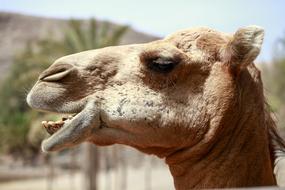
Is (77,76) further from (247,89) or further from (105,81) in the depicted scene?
(247,89)

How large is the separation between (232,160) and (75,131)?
1139 mm

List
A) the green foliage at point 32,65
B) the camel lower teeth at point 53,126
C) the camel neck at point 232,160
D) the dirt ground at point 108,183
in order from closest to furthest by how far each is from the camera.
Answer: the camel neck at point 232,160, the camel lower teeth at point 53,126, the green foliage at point 32,65, the dirt ground at point 108,183

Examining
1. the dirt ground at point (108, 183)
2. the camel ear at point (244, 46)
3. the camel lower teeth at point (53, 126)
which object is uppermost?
the camel ear at point (244, 46)

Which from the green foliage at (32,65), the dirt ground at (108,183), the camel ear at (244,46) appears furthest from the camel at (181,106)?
the dirt ground at (108,183)

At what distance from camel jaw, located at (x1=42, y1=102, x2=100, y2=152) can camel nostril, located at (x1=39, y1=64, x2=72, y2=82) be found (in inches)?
11.6

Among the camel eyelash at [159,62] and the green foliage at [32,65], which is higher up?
the camel eyelash at [159,62]

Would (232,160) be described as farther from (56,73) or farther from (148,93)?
(56,73)

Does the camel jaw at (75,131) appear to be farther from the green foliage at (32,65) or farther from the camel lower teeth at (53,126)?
the green foliage at (32,65)

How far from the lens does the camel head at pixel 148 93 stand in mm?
4023

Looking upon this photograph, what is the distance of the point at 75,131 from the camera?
397cm

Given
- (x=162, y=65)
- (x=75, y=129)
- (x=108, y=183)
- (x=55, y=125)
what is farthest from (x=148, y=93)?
(x=108, y=183)

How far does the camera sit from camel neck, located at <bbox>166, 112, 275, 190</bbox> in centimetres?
397

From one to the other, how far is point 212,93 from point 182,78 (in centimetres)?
26

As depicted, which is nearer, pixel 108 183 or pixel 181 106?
pixel 181 106
